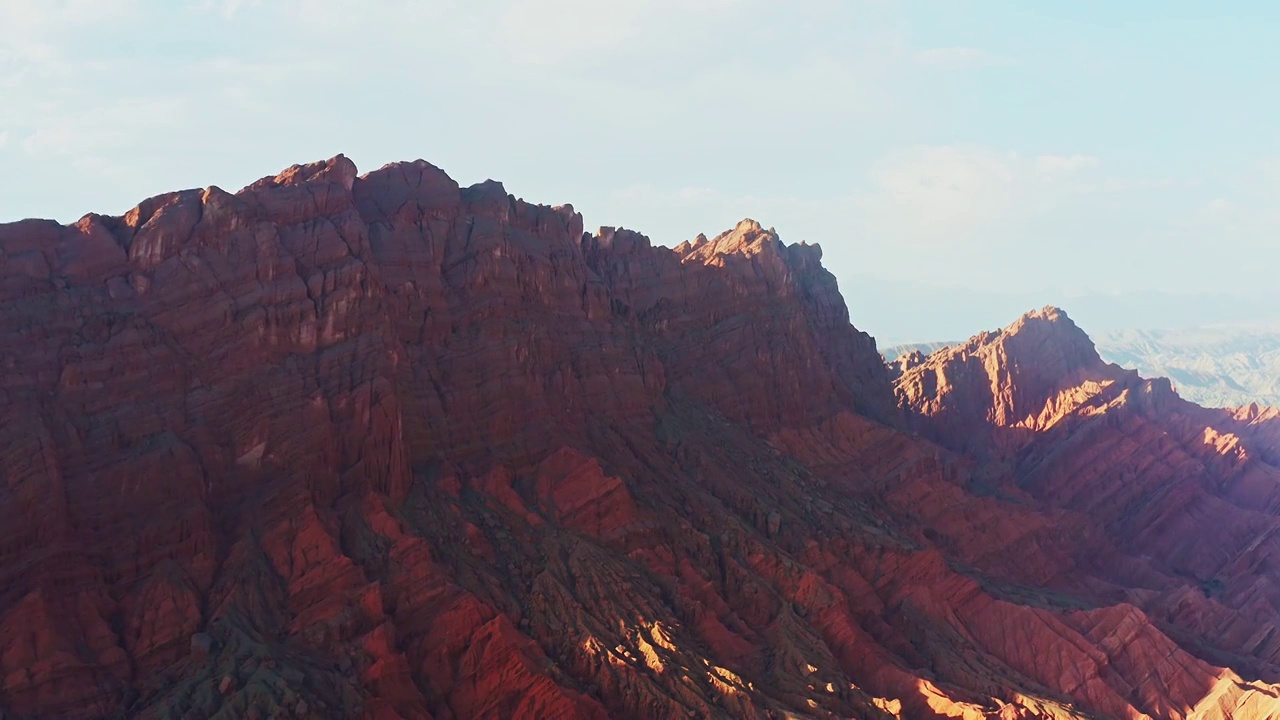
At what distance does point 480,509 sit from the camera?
86.9 metres

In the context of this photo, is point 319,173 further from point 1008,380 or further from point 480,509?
point 1008,380

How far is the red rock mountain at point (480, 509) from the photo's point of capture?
73188 millimetres

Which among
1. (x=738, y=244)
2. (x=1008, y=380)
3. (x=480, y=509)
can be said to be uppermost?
(x=738, y=244)

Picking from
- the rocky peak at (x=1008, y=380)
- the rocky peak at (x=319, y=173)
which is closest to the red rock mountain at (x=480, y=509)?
the rocky peak at (x=319, y=173)

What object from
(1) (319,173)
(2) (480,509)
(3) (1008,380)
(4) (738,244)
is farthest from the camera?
(3) (1008,380)

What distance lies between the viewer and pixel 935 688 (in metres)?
83.2

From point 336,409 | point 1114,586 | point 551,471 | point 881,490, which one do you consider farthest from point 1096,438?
point 336,409

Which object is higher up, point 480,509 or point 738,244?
point 738,244

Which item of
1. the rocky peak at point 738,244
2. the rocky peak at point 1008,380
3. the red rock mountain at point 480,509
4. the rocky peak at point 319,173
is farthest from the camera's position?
the rocky peak at point 1008,380

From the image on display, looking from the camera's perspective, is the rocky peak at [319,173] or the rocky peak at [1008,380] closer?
the rocky peak at [319,173]

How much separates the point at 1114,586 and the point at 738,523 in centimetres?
3954

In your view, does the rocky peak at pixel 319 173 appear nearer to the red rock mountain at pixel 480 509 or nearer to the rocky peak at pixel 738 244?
the red rock mountain at pixel 480 509

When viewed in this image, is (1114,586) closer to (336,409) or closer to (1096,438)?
(1096,438)

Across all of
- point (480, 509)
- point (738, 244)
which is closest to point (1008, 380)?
point (738, 244)
